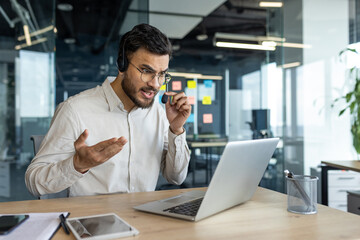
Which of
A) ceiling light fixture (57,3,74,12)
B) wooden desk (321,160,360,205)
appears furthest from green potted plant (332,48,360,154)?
ceiling light fixture (57,3,74,12)

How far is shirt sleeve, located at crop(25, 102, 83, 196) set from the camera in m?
1.18

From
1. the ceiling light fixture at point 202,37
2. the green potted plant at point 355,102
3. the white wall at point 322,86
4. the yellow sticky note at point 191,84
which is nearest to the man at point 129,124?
the yellow sticky note at point 191,84

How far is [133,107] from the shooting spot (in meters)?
1.62

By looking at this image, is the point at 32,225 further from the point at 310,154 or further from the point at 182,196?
the point at 310,154

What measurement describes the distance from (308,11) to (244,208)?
3.94m

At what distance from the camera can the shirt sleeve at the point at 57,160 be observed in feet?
3.87

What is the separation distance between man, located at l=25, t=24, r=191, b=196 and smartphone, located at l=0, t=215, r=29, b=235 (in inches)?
16.6

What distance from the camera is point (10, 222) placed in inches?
33.9

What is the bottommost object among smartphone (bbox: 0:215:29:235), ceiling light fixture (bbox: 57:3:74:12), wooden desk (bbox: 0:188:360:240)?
wooden desk (bbox: 0:188:360:240)

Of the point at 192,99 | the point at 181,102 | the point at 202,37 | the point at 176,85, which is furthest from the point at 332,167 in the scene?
the point at 202,37

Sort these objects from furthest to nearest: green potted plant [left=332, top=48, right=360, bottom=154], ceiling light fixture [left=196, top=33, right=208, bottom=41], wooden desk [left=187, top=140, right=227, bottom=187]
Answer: ceiling light fixture [left=196, top=33, right=208, bottom=41]
wooden desk [left=187, top=140, right=227, bottom=187]
green potted plant [left=332, top=48, right=360, bottom=154]

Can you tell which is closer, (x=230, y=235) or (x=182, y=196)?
(x=230, y=235)

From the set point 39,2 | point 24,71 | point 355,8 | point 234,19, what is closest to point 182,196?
point 24,71

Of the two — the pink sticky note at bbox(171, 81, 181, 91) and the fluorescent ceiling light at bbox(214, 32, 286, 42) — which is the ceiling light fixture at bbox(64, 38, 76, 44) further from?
the pink sticky note at bbox(171, 81, 181, 91)
